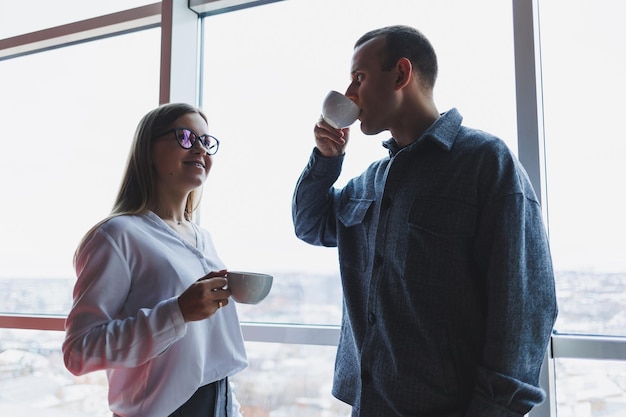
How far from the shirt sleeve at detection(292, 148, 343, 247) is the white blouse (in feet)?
0.99

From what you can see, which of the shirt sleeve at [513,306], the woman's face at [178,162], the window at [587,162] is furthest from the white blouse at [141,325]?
the window at [587,162]

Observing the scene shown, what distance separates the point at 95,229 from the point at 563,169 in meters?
1.26

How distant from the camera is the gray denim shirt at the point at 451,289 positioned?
1027mm

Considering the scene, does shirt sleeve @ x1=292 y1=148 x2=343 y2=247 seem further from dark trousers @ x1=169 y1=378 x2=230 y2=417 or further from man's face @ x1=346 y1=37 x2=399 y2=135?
dark trousers @ x1=169 y1=378 x2=230 y2=417

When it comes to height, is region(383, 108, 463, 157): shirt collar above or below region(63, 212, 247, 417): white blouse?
above

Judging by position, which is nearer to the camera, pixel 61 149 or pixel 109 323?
pixel 109 323

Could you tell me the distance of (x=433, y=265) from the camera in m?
1.13

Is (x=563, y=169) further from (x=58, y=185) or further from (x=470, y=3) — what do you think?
(x=58, y=185)

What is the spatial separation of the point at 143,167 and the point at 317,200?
1.50ft

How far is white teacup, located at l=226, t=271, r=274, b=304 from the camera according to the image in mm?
1124

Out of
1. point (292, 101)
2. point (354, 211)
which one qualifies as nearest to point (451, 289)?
point (354, 211)

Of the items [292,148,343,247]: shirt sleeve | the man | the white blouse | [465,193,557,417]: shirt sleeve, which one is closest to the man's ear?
the man

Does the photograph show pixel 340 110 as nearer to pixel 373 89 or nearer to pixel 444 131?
pixel 373 89

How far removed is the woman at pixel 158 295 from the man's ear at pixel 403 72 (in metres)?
0.53
